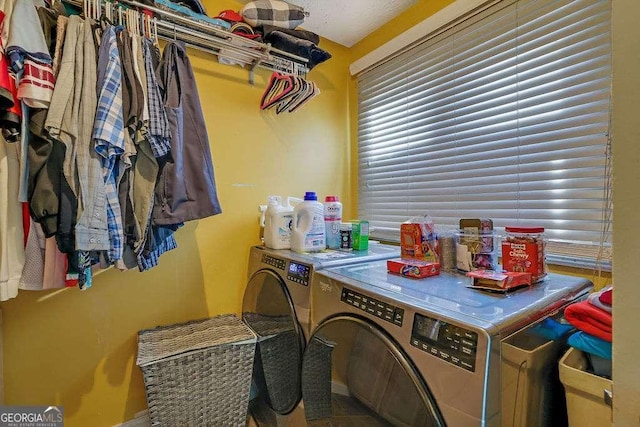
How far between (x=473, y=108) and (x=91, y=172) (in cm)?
167

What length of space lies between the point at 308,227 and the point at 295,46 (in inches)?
40.4

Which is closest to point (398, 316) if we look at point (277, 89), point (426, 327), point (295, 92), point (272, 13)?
point (426, 327)

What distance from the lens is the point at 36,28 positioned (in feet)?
2.93

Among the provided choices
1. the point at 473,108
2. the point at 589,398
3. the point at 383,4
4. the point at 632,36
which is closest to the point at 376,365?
the point at 589,398

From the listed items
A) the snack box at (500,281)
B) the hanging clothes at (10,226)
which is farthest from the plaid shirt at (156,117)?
the snack box at (500,281)

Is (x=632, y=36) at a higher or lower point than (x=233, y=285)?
higher

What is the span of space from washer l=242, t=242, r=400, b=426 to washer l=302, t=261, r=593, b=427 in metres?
0.10

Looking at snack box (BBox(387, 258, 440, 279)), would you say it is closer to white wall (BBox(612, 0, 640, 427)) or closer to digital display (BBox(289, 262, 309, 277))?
digital display (BBox(289, 262, 309, 277))

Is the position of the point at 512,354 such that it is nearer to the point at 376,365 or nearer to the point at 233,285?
the point at 376,365

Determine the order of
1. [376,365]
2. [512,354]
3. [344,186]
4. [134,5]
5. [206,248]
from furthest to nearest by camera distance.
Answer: [344,186], [206,248], [134,5], [376,365], [512,354]

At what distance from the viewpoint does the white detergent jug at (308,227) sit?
1.51 m

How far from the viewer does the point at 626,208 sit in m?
0.43

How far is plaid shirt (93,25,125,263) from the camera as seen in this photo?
944 millimetres

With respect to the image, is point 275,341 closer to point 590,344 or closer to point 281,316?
point 281,316
